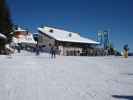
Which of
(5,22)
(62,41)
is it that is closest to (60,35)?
(62,41)

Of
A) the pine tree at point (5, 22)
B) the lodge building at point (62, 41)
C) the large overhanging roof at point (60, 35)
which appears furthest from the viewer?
the large overhanging roof at point (60, 35)

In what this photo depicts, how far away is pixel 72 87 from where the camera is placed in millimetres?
10648

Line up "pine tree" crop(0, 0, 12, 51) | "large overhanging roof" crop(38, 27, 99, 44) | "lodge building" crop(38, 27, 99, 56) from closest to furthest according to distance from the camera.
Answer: "pine tree" crop(0, 0, 12, 51) → "lodge building" crop(38, 27, 99, 56) → "large overhanging roof" crop(38, 27, 99, 44)

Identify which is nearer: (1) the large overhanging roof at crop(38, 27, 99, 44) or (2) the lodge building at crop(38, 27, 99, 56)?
(2) the lodge building at crop(38, 27, 99, 56)

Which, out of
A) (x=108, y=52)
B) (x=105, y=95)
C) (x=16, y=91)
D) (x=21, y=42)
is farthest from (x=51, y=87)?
(x=21, y=42)

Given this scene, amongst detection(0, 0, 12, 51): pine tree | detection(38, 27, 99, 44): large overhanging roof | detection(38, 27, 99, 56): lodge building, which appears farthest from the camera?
detection(38, 27, 99, 44): large overhanging roof

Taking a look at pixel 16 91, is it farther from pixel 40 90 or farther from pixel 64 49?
pixel 64 49

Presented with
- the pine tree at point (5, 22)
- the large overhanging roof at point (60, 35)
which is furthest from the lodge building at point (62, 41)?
the pine tree at point (5, 22)

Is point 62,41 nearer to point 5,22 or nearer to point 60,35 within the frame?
point 60,35

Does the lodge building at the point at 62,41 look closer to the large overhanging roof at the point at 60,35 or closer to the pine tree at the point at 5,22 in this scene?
the large overhanging roof at the point at 60,35

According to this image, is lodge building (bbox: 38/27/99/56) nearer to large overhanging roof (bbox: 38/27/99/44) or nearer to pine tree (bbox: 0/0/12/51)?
large overhanging roof (bbox: 38/27/99/44)

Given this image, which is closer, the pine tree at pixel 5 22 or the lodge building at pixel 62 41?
the pine tree at pixel 5 22

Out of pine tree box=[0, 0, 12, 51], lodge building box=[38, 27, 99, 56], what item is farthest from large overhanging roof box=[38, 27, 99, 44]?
pine tree box=[0, 0, 12, 51]

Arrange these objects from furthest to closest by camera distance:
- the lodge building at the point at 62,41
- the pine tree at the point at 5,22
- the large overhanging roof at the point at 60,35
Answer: the large overhanging roof at the point at 60,35 < the lodge building at the point at 62,41 < the pine tree at the point at 5,22
